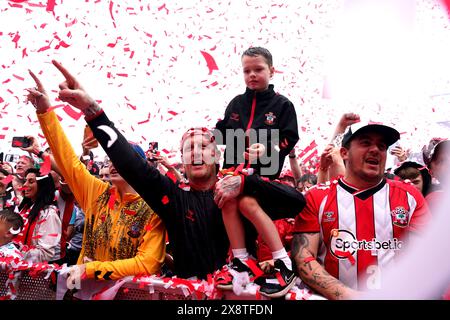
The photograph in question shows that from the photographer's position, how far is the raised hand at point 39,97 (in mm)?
3145

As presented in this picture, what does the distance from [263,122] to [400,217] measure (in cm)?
135

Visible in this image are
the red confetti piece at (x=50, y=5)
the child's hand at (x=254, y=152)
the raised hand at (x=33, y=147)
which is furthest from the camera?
the raised hand at (x=33, y=147)

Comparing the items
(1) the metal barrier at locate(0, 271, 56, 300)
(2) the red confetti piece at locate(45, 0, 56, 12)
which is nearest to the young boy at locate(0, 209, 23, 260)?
(1) the metal barrier at locate(0, 271, 56, 300)

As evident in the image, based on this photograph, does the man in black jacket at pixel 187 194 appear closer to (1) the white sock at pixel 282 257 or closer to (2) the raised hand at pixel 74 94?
(2) the raised hand at pixel 74 94

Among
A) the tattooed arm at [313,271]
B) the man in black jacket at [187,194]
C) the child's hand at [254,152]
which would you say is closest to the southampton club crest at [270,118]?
the child's hand at [254,152]

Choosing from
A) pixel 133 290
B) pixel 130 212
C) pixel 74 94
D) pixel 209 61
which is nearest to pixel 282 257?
pixel 133 290

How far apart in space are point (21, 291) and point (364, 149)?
2.54 metres

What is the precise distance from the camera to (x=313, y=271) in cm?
260

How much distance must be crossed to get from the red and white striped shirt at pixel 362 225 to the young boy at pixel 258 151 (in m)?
0.18

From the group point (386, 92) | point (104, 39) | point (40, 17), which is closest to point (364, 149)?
point (386, 92)

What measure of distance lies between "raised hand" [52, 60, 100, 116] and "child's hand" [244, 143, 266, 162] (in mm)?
1085

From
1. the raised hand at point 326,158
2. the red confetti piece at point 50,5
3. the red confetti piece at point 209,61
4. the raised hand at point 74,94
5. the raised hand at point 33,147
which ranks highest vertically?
the red confetti piece at point 50,5

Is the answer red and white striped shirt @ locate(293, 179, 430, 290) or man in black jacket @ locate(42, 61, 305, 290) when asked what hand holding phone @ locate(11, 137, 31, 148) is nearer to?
man in black jacket @ locate(42, 61, 305, 290)
